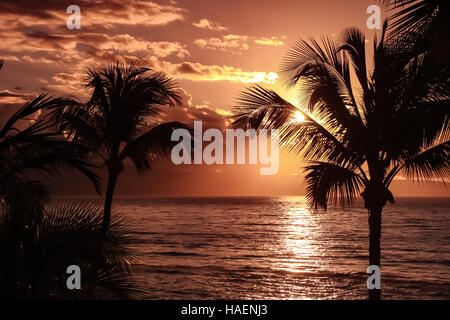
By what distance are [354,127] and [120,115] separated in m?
5.60

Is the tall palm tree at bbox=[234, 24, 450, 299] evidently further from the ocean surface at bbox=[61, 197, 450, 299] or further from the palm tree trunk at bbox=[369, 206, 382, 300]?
the ocean surface at bbox=[61, 197, 450, 299]

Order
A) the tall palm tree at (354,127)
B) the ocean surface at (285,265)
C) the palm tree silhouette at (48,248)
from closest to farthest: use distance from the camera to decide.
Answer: the palm tree silhouette at (48,248) < the tall palm tree at (354,127) < the ocean surface at (285,265)

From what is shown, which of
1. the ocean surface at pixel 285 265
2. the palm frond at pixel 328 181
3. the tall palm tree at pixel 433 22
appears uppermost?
the tall palm tree at pixel 433 22

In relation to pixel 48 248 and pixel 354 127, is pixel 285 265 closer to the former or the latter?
pixel 354 127

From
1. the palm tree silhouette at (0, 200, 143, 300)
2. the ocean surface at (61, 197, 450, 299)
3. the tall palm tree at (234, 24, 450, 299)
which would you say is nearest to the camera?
the palm tree silhouette at (0, 200, 143, 300)

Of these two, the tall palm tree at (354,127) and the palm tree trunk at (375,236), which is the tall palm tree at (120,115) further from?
the palm tree trunk at (375,236)

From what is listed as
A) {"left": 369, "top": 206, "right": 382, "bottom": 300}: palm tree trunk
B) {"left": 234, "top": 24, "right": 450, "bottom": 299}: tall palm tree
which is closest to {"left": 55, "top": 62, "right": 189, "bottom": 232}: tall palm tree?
{"left": 234, "top": 24, "right": 450, "bottom": 299}: tall palm tree

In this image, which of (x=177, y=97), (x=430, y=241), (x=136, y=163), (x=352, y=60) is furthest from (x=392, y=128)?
(x=430, y=241)

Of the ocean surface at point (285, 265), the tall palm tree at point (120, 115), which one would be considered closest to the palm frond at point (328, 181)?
the tall palm tree at point (120, 115)

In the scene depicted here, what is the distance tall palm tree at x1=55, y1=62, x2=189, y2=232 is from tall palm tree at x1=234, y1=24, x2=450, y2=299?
2275 millimetres

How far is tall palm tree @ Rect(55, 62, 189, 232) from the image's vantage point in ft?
36.0

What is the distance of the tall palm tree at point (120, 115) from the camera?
11.0 metres

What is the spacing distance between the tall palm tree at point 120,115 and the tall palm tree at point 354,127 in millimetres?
2275

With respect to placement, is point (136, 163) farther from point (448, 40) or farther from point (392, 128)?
point (448, 40)
